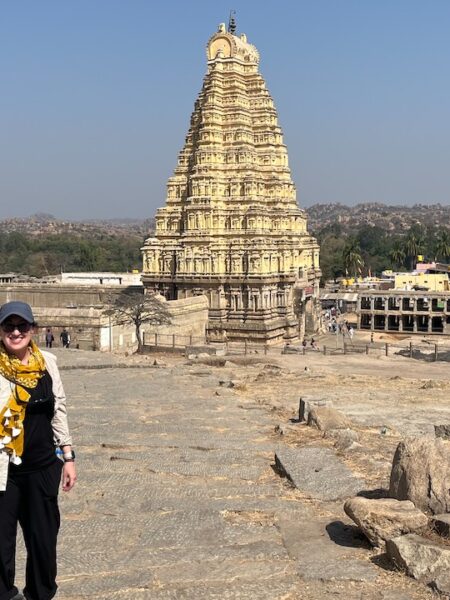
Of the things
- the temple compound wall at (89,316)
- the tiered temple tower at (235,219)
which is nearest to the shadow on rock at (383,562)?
the temple compound wall at (89,316)

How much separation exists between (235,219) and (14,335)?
104ft

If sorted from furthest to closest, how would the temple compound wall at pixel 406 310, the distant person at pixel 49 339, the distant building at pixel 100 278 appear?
the distant building at pixel 100 278 < the temple compound wall at pixel 406 310 < the distant person at pixel 49 339

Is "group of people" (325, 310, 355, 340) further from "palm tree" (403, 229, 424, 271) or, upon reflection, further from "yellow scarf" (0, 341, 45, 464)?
"yellow scarf" (0, 341, 45, 464)

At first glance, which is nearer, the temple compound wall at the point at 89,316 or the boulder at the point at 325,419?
the boulder at the point at 325,419

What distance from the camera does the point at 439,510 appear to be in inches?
229

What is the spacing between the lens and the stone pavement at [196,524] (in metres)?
4.87

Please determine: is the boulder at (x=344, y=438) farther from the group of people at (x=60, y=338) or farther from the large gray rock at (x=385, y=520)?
the group of people at (x=60, y=338)

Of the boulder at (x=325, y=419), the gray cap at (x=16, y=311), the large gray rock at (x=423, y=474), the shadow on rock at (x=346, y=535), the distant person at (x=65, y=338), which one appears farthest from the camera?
the distant person at (x=65, y=338)

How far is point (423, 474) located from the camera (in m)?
5.94

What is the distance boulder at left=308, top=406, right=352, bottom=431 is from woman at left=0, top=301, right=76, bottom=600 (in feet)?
19.6

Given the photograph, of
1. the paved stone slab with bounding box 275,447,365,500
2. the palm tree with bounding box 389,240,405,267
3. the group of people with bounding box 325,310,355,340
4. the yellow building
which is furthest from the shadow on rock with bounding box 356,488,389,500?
the palm tree with bounding box 389,240,405,267

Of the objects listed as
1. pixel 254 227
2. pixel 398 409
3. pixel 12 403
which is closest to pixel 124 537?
pixel 12 403

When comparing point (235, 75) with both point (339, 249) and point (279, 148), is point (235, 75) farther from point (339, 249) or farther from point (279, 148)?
point (339, 249)

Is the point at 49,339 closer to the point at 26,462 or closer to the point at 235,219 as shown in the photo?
the point at 235,219
